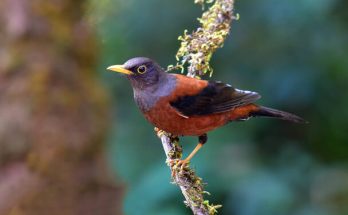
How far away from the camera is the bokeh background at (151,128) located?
6.21 meters

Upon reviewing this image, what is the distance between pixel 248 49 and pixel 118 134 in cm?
151

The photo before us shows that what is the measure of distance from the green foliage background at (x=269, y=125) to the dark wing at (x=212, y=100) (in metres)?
1.59

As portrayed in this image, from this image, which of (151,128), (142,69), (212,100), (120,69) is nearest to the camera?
(120,69)

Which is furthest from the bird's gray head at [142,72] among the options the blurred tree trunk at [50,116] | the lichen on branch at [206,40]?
the blurred tree trunk at [50,116]

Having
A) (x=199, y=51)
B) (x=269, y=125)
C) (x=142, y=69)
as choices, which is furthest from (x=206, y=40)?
(x=269, y=125)

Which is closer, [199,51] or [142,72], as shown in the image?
[142,72]

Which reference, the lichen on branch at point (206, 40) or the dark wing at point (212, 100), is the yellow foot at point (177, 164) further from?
the lichen on branch at point (206, 40)

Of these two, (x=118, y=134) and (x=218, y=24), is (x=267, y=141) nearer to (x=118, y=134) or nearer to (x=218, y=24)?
(x=118, y=134)

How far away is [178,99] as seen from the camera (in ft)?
14.6

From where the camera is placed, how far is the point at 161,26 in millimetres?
6766

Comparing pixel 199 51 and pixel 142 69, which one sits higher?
pixel 199 51

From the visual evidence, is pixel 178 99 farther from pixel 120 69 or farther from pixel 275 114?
pixel 275 114

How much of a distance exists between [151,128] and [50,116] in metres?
0.94

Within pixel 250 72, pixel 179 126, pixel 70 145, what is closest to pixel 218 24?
pixel 179 126
